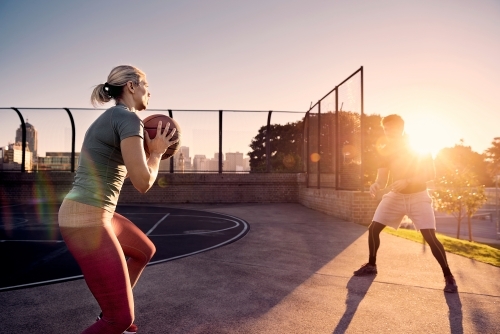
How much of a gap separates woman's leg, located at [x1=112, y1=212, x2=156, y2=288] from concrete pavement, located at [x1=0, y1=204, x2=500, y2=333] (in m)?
0.84

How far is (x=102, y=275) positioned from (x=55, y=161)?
18.0 metres

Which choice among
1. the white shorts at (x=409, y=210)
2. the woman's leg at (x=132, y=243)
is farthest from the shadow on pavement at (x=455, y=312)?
the woman's leg at (x=132, y=243)

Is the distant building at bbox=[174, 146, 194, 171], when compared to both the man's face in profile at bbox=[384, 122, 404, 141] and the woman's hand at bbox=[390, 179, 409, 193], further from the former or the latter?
the woman's hand at bbox=[390, 179, 409, 193]

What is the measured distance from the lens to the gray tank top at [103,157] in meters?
1.69

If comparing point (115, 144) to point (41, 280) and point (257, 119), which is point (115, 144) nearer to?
point (41, 280)

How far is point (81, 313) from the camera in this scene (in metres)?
3.13

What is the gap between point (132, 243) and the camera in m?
2.19

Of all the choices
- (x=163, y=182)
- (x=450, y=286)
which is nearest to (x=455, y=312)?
(x=450, y=286)

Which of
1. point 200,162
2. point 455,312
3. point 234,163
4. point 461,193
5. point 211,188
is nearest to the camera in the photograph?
point 455,312

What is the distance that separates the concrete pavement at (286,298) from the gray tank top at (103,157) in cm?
163

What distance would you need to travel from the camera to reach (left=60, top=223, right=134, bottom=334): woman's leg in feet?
5.32

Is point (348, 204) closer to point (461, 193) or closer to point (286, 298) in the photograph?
point (286, 298)

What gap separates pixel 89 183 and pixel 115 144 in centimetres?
26

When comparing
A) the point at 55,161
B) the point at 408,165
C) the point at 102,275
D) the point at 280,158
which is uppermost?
the point at 280,158
